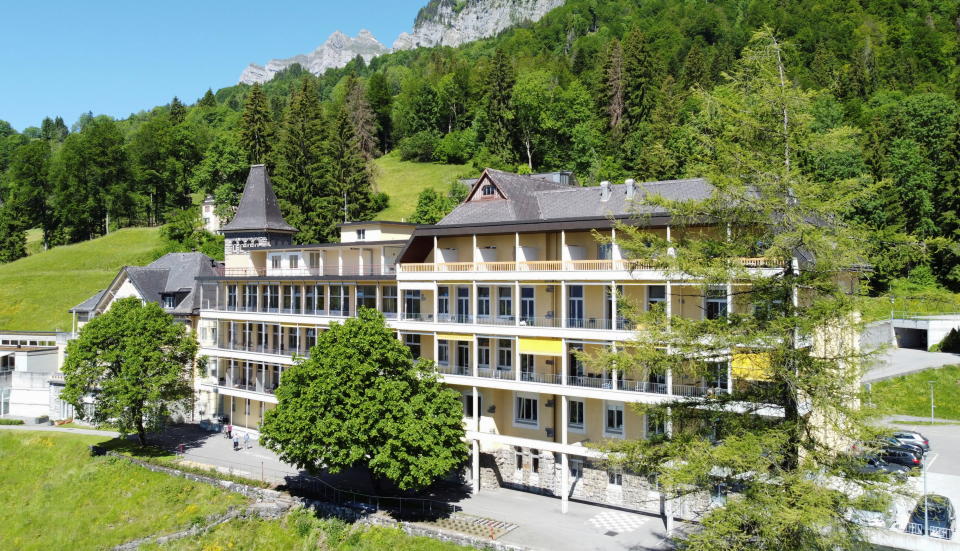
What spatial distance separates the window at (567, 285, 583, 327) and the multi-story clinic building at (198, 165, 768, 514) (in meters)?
0.05

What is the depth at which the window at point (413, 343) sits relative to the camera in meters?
37.7

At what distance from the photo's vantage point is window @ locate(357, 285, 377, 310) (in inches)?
1576

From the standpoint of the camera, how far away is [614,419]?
101 ft

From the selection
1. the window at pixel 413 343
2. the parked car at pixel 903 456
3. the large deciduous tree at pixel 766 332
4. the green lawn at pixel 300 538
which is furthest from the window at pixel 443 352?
the parked car at pixel 903 456

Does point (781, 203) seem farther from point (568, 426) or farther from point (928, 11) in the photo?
point (928, 11)

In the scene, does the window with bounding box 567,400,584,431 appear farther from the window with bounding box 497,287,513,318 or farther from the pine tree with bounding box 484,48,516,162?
the pine tree with bounding box 484,48,516,162

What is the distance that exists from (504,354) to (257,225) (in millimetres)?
24985

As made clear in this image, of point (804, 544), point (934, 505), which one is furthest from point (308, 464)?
point (934, 505)

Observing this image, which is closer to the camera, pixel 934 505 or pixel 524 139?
pixel 934 505

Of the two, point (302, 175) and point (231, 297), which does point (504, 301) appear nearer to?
point (231, 297)

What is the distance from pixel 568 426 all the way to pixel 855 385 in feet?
53.8

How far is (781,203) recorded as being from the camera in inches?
664

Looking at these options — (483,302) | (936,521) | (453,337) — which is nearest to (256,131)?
(483,302)

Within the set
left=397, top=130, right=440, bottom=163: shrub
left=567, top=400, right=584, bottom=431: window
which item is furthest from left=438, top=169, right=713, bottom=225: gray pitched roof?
left=397, top=130, right=440, bottom=163: shrub
